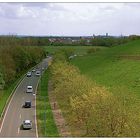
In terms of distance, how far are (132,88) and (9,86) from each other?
38487 mm

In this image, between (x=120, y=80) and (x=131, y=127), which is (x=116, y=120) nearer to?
(x=131, y=127)

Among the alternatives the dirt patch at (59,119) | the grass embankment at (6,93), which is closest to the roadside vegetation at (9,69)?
the grass embankment at (6,93)

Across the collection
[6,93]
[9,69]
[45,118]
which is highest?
[9,69]

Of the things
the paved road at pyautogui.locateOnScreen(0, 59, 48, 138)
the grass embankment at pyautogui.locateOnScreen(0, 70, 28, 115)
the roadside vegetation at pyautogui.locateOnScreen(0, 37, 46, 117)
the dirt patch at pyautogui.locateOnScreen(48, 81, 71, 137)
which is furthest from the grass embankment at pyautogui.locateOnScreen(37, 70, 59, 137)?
the roadside vegetation at pyautogui.locateOnScreen(0, 37, 46, 117)

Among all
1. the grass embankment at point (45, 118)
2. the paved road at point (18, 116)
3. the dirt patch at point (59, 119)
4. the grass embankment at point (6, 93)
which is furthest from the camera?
the grass embankment at point (6, 93)

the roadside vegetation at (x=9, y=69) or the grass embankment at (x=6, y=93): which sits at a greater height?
the roadside vegetation at (x=9, y=69)

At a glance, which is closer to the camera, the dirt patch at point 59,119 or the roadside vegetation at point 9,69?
the dirt patch at point 59,119

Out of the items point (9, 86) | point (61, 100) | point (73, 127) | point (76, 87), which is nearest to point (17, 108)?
point (61, 100)

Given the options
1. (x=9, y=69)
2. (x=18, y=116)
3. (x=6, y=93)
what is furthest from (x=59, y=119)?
(x=9, y=69)

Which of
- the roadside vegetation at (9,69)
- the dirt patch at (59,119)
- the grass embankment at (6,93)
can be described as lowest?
the dirt patch at (59,119)

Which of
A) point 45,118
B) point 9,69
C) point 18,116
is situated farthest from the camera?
point 9,69

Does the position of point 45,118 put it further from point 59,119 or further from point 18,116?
point 18,116

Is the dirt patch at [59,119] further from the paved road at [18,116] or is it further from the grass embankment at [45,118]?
the paved road at [18,116]

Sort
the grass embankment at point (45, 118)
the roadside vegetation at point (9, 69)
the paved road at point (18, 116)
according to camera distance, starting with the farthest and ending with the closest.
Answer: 1. the roadside vegetation at point (9, 69)
2. the paved road at point (18, 116)
3. the grass embankment at point (45, 118)
